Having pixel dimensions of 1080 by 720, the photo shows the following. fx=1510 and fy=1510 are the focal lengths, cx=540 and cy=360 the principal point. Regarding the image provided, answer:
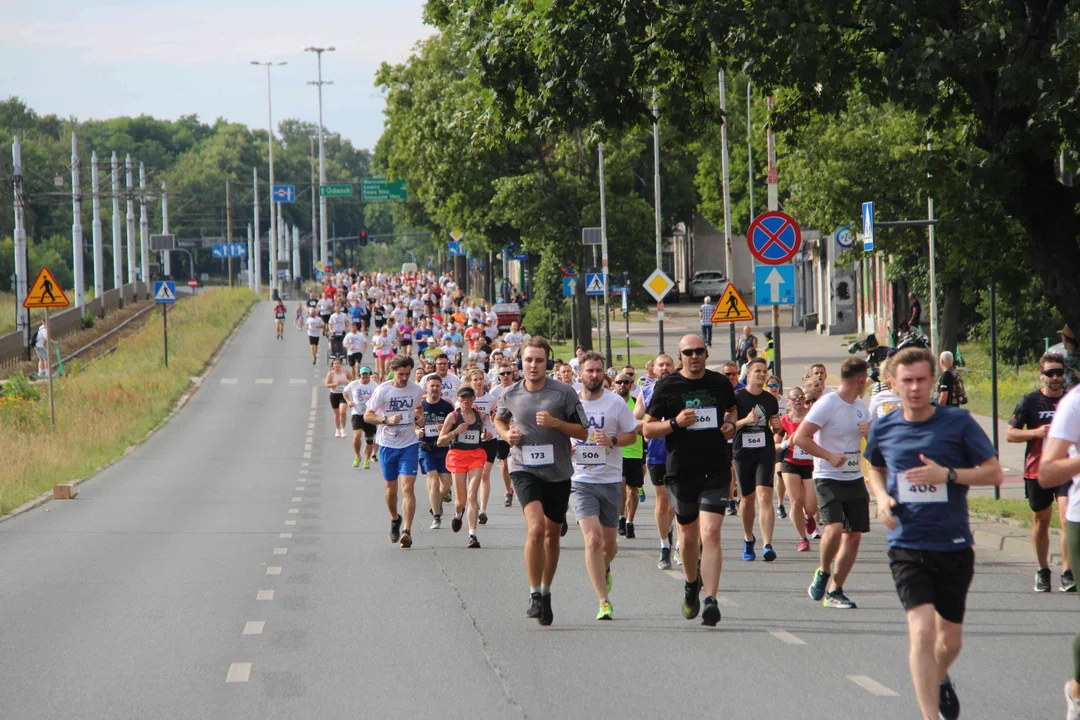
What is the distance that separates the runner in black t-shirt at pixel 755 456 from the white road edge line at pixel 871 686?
503 centimetres

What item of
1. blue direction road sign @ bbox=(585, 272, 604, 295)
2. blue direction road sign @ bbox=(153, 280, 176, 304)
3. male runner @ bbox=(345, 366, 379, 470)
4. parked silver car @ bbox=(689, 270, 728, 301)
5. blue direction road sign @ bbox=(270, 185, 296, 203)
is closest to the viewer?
male runner @ bbox=(345, 366, 379, 470)

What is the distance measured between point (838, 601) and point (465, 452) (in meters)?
5.38

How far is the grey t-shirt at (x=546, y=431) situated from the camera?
9.67m

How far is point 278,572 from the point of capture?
496 inches

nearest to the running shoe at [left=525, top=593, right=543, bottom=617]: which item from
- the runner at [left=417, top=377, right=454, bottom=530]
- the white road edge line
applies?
the white road edge line

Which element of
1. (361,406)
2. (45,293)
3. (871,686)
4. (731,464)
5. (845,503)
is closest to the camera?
(871,686)

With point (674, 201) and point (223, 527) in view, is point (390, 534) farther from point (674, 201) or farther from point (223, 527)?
point (674, 201)

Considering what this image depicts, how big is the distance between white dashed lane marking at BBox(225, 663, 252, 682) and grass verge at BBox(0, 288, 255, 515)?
11.0 m

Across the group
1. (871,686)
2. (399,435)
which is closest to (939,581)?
(871,686)

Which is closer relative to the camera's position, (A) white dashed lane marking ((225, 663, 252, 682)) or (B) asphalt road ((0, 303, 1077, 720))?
(B) asphalt road ((0, 303, 1077, 720))

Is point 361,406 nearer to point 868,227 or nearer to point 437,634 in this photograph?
point 868,227

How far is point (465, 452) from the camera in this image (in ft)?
48.6

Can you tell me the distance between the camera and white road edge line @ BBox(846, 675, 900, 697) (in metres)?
7.42

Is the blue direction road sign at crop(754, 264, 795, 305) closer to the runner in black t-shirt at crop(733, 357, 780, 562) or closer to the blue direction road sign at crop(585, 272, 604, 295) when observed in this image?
the runner in black t-shirt at crop(733, 357, 780, 562)
